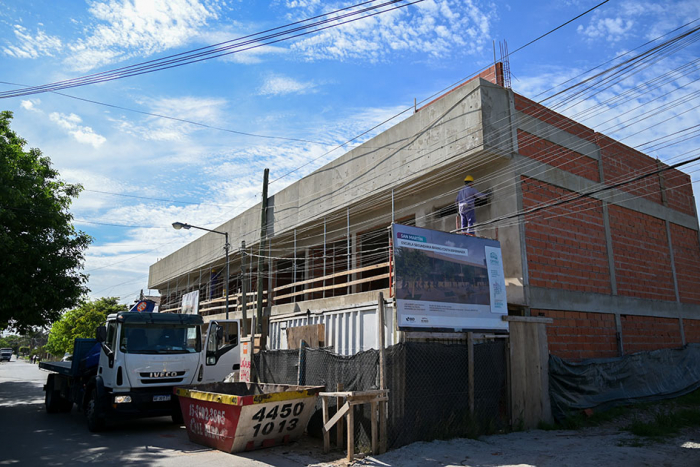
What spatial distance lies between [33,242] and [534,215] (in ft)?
53.2

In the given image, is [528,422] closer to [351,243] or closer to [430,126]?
[430,126]

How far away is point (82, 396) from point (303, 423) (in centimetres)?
656

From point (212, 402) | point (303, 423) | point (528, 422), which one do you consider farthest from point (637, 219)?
point (212, 402)

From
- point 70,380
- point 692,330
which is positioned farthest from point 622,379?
point 70,380

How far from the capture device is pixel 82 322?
56.2m

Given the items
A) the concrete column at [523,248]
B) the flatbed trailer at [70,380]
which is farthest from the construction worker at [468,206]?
the flatbed trailer at [70,380]

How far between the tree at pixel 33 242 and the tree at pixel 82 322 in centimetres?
3887

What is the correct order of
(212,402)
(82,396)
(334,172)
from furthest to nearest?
(334,172), (82,396), (212,402)

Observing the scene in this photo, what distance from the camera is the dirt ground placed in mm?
7566

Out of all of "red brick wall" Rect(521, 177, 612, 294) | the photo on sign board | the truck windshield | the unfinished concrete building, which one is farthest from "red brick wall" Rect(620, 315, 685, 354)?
the truck windshield

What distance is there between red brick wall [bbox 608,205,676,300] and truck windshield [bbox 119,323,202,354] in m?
12.0

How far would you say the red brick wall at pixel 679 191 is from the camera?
706 inches

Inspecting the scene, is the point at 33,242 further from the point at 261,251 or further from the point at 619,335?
the point at 619,335

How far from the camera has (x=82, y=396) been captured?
12.3 meters
